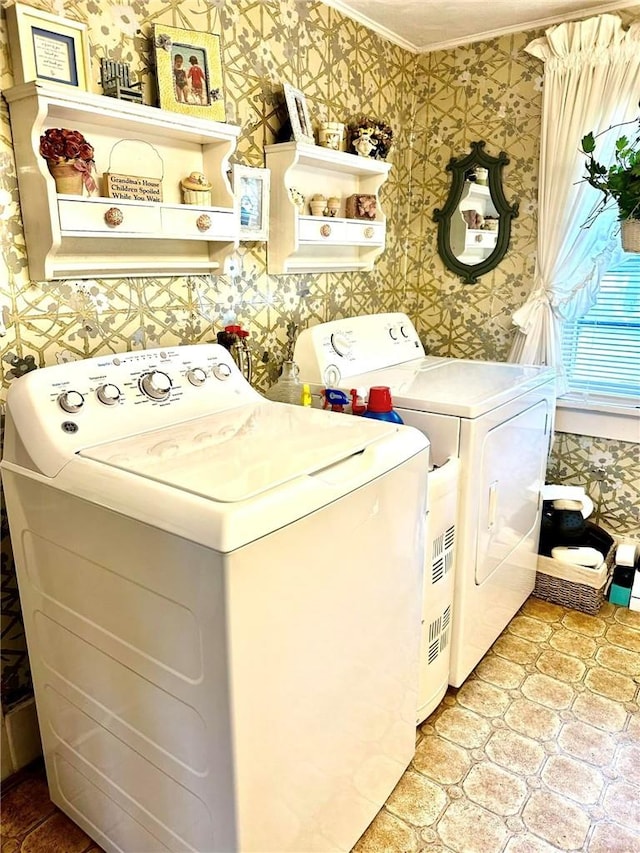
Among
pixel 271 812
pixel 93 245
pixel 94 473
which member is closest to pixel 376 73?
pixel 93 245

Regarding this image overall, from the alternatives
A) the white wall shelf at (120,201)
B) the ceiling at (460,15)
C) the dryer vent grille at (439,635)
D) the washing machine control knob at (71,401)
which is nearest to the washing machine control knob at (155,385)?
the washing machine control knob at (71,401)

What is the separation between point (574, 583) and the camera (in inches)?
98.3

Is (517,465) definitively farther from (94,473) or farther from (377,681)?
(94,473)

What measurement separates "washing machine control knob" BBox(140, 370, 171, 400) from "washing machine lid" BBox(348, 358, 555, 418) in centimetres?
62

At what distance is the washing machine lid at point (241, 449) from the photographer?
44.6 inches

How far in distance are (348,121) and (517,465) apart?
152 centimetres

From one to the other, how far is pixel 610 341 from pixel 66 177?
224cm

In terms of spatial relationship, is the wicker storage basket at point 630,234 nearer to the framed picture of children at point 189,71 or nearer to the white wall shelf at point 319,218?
the white wall shelf at point 319,218

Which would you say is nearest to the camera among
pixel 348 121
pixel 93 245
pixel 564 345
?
pixel 93 245

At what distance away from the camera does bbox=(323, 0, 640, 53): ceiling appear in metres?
2.29

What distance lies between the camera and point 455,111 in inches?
109

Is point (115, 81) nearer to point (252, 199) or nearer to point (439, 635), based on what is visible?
point (252, 199)

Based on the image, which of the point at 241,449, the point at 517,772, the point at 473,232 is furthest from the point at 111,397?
the point at 473,232

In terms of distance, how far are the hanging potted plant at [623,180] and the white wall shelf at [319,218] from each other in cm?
78
